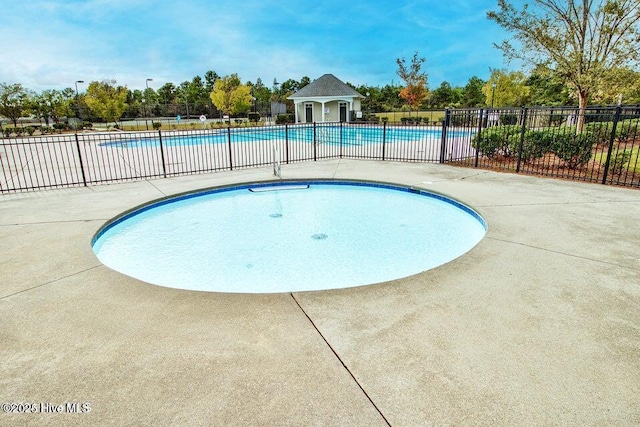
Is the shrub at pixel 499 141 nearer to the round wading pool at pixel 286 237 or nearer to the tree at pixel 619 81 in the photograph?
the tree at pixel 619 81

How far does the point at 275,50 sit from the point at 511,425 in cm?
4288

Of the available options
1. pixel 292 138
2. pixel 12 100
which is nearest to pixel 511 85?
pixel 292 138

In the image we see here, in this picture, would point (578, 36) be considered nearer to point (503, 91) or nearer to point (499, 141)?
point (499, 141)

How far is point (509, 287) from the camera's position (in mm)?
3281

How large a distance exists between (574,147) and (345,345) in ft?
31.8

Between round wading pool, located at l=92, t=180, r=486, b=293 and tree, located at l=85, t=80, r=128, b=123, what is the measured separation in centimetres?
2877

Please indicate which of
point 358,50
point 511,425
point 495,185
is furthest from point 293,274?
point 358,50

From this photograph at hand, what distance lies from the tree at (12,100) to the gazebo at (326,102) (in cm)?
2594

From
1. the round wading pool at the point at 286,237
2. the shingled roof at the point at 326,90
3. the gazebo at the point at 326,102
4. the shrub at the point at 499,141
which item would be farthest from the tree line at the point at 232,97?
the round wading pool at the point at 286,237

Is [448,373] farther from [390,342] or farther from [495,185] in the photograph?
[495,185]

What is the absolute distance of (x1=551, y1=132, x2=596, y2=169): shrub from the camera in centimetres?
902

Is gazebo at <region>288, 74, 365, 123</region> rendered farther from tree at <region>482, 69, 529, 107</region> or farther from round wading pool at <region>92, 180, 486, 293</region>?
round wading pool at <region>92, 180, 486, 293</region>

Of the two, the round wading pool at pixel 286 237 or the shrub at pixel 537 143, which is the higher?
the shrub at pixel 537 143

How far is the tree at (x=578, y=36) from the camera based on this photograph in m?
9.92
